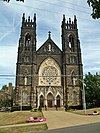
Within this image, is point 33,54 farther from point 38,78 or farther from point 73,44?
point 73,44

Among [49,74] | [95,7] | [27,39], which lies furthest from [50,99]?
[95,7]

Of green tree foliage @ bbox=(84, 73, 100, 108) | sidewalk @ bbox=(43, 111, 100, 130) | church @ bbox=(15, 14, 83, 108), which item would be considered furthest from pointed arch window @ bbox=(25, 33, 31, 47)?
sidewalk @ bbox=(43, 111, 100, 130)

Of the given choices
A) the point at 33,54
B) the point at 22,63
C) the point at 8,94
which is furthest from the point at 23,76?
the point at 8,94

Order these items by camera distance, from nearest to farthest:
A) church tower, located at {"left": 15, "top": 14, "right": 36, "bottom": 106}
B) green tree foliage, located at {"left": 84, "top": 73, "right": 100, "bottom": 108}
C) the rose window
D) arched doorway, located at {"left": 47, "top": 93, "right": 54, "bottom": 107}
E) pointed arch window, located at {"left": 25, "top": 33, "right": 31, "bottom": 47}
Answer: green tree foliage, located at {"left": 84, "top": 73, "right": 100, "bottom": 108}
church tower, located at {"left": 15, "top": 14, "right": 36, "bottom": 106}
arched doorway, located at {"left": 47, "top": 93, "right": 54, "bottom": 107}
the rose window
pointed arch window, located at {"left": 25, "top": 33, "right": 31, "bottom": 47}

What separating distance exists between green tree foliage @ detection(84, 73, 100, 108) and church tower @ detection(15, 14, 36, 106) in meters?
14.5

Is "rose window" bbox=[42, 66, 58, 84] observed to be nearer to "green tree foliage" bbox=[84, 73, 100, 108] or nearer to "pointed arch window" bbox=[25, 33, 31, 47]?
"green tree foliage" bbox=[84, 73, 100, 108]

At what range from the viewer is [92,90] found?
46.4m

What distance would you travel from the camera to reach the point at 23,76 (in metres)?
51.2

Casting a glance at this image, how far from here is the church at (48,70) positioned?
50.2 metres

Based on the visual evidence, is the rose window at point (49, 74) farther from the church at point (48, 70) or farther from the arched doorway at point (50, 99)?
the arched doorway at point (50, 99)

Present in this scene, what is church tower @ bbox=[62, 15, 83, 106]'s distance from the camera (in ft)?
167

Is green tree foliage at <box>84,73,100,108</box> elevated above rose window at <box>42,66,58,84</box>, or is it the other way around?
rose window at <box>42,66,58,84</box>

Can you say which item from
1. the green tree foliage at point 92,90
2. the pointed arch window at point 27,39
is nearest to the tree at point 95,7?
the green tree foliage at point 92,90

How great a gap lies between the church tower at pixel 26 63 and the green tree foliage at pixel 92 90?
47.6 feet
